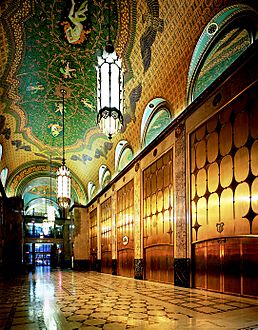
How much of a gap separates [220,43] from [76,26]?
3.73 m

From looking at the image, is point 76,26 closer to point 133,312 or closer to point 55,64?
point 55,64

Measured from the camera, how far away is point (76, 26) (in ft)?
27.9

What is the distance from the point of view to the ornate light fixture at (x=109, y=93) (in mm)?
4918

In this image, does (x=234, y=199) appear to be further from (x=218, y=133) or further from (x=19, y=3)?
(x=19, y=3)

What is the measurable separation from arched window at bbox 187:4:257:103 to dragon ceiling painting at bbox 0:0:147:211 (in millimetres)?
2001

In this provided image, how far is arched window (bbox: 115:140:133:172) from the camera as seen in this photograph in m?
13.4

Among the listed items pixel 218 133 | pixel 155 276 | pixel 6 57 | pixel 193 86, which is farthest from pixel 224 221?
pixel 6 57

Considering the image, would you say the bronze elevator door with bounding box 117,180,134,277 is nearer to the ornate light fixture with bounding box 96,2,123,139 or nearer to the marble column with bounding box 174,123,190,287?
the marble column with bounding box 174,123,190,287

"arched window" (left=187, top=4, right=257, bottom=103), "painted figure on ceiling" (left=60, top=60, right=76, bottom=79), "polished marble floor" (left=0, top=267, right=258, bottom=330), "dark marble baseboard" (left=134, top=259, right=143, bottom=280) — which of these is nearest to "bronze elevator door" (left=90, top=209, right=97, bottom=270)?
"dark marble baseboard" (left=134, top=259, right=143, bottom=280)

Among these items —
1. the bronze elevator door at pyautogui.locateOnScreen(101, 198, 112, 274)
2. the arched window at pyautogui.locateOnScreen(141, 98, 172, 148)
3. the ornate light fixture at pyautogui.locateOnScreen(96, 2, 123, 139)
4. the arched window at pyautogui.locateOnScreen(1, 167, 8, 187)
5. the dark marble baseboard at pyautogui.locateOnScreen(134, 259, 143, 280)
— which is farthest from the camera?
the arched window at pyautogui.locateOnScreen(1, 167, 8, 187)

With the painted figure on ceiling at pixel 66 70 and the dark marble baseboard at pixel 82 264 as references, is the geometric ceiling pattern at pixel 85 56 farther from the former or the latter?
the dark marble baseboard at pixel 82 264

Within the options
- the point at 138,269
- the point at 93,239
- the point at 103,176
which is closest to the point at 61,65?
the point at 138,269

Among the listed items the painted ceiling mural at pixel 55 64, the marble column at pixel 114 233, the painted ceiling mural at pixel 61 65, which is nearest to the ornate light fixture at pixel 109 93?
the painted ceiling mural at pixel 55 64

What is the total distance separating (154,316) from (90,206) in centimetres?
1587
